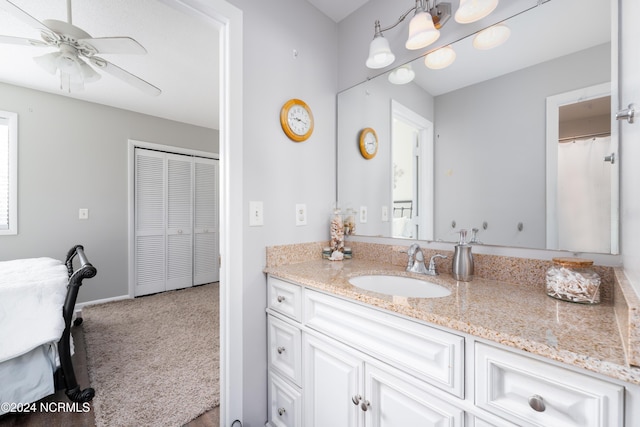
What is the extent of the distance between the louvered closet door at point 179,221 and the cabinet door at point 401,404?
3782 millimetres

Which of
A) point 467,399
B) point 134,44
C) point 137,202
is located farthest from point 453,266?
point 137,202

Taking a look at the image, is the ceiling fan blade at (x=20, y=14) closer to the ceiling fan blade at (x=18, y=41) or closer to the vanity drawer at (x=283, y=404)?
the ceiling fan blade at (x=18, y=41)

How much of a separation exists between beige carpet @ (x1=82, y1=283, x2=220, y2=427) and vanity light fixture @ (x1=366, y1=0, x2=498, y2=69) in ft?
7.26

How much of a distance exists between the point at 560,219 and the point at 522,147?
32 centimetres

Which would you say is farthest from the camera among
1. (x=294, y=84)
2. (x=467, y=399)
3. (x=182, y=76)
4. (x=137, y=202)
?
(x=137, y=202)

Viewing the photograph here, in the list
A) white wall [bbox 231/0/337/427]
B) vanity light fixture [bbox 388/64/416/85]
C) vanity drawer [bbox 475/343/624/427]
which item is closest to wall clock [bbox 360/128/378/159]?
white wall [bbox 231/0/337/427]

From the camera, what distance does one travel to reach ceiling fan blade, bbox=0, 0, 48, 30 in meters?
1.19

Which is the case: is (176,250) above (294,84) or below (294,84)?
below

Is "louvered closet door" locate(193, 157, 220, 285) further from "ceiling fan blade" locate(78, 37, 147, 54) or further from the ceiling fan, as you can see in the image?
"ceiling fan blade" locate(78, 37, 147, 54)

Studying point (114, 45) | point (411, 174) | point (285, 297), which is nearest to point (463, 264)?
point (411, 174)

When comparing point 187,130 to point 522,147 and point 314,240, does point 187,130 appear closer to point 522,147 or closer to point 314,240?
point 314,240

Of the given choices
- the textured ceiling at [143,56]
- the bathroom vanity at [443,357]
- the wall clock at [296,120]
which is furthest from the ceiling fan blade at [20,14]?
the bathroom vanity at [443,357]

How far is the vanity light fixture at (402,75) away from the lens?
145cm

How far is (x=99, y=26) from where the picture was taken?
6.47ft
